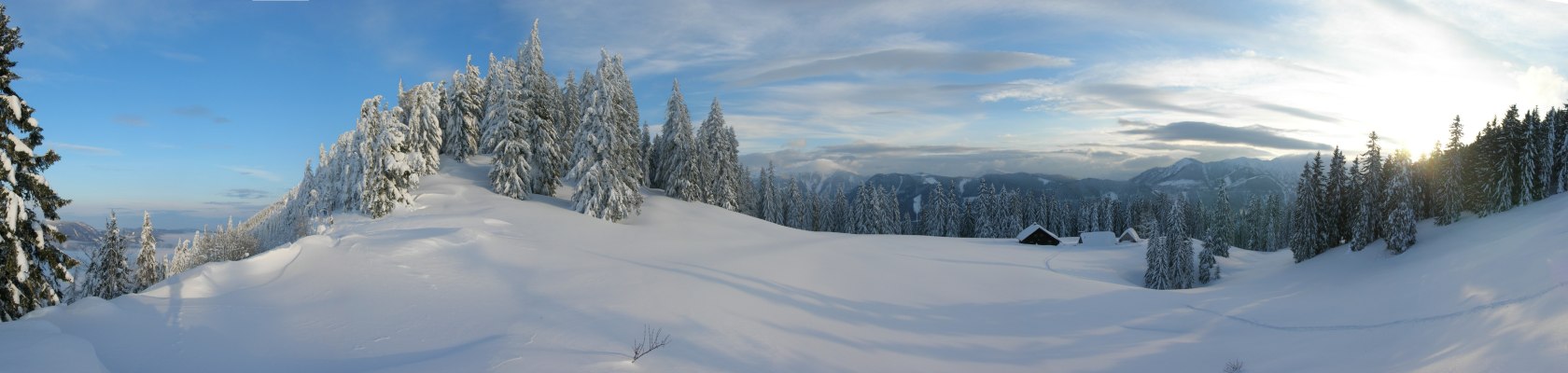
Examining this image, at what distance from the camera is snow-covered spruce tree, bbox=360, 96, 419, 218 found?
2650 centimetres

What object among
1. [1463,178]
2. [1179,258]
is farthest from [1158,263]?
[1463,178]

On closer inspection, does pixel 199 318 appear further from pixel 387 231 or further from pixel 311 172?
pixel 311 172

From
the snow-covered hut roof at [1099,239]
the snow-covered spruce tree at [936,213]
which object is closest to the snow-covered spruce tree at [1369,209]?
the snow-covered hut roof at [1099,239]

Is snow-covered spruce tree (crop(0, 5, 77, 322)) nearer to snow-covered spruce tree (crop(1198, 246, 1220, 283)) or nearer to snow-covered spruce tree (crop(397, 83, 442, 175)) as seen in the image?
snow-covered spruce tree (crop(397, 83, 442, 175))

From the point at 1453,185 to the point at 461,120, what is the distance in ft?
203

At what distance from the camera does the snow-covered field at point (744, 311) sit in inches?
394

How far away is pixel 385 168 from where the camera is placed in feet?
87.6

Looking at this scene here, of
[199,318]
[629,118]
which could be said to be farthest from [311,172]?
[199,318]

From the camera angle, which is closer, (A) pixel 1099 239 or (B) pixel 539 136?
(B) pixel 539 136

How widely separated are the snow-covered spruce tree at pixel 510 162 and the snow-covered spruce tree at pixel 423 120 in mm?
4005

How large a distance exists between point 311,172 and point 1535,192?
67.7 m

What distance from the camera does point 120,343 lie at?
951 centimetres

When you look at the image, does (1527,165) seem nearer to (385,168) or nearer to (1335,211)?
(1335,211)

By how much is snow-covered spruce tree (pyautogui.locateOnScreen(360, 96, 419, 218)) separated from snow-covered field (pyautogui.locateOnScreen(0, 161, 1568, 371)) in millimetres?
1066
